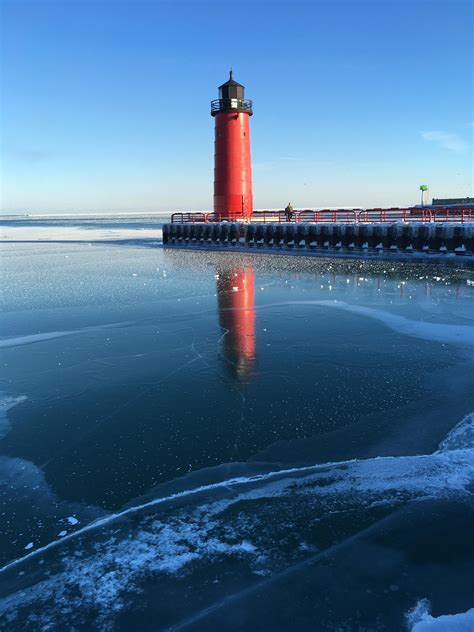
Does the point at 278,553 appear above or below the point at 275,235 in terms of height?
below

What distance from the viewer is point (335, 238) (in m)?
28.0

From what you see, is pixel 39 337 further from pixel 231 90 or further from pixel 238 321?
pixel 231 90

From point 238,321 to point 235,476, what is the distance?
607cm

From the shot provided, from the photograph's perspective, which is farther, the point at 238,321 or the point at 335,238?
the point at 335,238

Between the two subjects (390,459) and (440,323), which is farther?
(440,323)

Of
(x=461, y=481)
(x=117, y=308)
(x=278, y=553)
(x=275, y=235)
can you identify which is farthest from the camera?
(x=275, y=235)

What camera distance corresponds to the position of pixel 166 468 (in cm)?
446

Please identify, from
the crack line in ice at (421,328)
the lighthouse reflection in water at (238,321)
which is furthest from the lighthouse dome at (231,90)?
the crack line in ice at (421,328)

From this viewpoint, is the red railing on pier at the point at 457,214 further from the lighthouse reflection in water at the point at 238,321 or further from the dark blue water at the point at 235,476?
the dark blue water at the point at 235,476

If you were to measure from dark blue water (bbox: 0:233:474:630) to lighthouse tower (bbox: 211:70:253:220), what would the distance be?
25.3 metres

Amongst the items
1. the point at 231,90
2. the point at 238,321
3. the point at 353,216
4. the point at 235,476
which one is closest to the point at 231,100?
the point at 231,90

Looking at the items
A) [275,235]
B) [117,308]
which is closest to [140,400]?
[117,308]

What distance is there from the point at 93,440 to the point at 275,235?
26.9m

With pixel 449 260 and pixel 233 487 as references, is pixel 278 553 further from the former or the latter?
pixel 449 260
